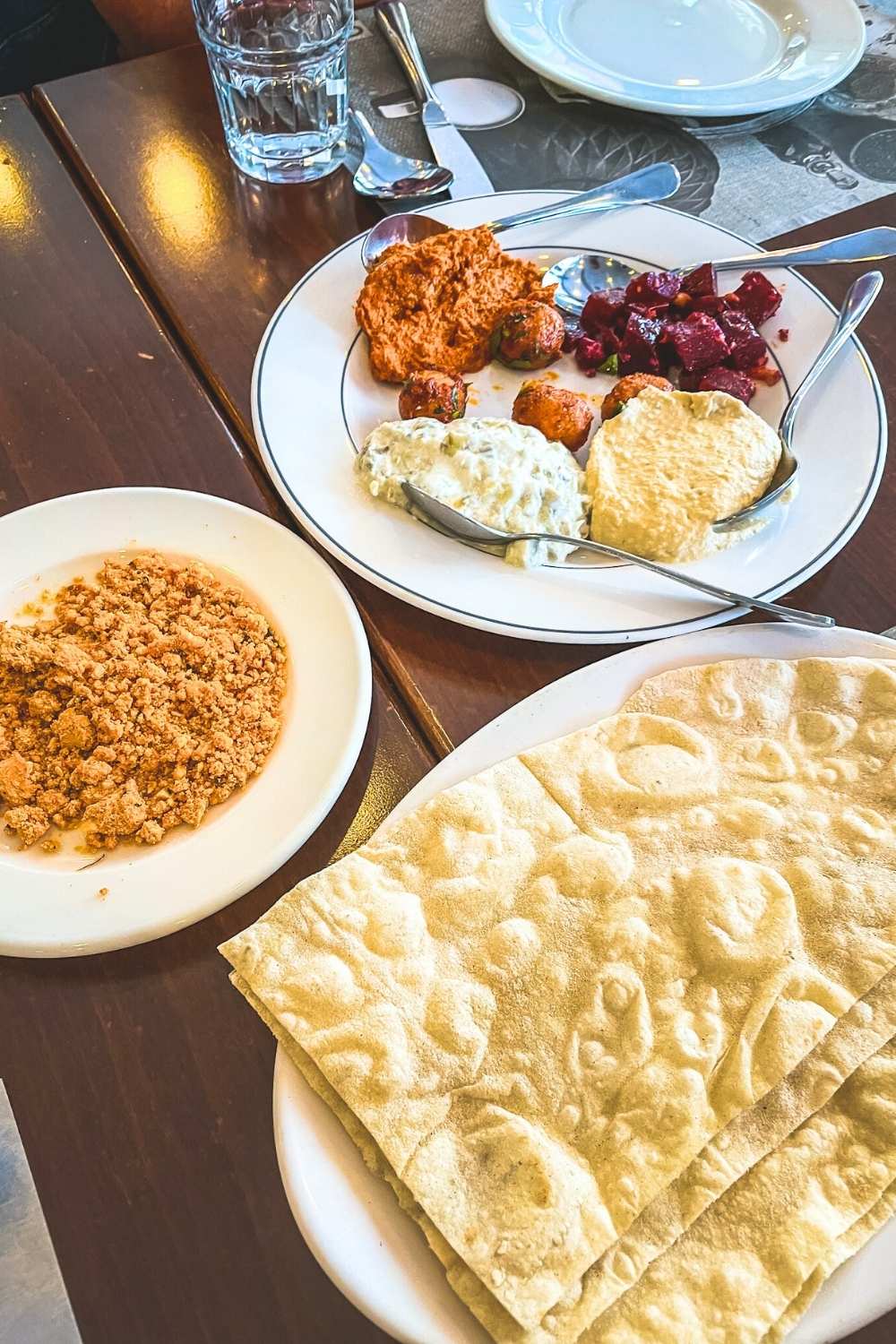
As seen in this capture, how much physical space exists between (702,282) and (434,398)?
0.47 meters

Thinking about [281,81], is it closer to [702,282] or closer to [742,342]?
[702,282]

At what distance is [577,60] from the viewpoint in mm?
1790

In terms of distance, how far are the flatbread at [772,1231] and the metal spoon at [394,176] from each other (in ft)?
4.60

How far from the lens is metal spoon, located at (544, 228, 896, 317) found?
146cm

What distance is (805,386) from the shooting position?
1.29m

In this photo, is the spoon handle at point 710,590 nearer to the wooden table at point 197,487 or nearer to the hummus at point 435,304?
the wooden table at point 197,487

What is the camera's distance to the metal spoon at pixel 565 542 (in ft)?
3.57

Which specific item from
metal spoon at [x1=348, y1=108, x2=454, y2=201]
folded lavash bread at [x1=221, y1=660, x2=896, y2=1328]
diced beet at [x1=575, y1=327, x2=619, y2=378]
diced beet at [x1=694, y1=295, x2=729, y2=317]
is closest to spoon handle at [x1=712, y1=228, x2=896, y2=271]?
diced beet at [x1=694, y1=295, x2=729, y2=317]

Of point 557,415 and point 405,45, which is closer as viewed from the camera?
point 557,415

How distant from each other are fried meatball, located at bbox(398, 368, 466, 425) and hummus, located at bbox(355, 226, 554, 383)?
0.07 m

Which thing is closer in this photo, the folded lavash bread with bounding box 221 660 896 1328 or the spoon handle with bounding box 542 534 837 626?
the folded lavash bread with bounding box 221 660 896 1328

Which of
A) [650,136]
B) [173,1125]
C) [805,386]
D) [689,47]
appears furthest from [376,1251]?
[689,47]

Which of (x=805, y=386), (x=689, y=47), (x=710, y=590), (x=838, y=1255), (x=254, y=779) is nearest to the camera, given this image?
(x=838, y=1255)

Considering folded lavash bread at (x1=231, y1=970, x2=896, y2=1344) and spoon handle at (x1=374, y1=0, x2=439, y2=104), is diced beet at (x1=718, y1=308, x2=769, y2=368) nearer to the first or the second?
spoon handle at (x1=374, y1=0, x2=439, y2=104)
